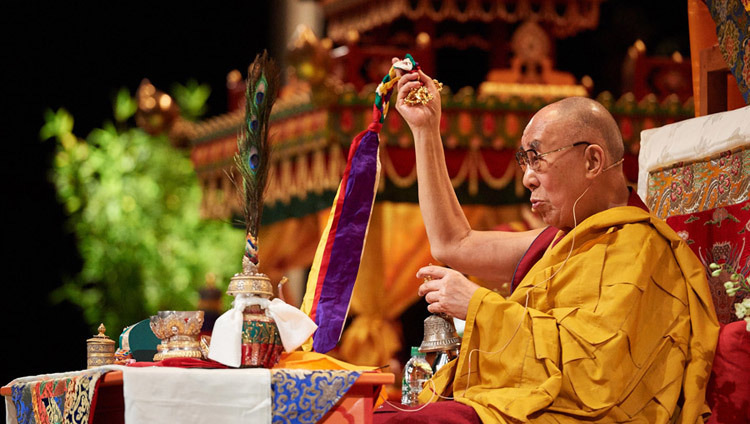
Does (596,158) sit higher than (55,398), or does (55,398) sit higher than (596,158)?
(596,158)

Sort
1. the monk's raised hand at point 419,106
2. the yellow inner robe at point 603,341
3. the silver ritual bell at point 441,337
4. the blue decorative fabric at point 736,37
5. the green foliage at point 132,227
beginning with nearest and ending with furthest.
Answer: the yellow inner robe at point 603,341 < the silver ritual bell at point 441,337 < the monk's raised hand at point 419,106 < the blue decorative fabric at point 736,37 < the green foliage at point 132,227

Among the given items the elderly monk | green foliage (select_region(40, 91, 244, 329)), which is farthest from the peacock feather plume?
green foliage (select_region(40, 91, 244, 329))

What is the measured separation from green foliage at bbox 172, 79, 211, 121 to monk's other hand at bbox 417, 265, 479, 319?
7.79 meters

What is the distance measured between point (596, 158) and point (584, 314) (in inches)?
19.0

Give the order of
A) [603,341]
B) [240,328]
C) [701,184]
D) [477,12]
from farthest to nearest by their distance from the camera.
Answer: [477,12] → [701,184] → [603,341] → [240,328]

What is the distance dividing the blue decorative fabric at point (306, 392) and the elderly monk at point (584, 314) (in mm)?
330

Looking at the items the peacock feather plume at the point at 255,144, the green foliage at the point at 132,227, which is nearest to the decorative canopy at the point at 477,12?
the green foliage at the point at 132,227

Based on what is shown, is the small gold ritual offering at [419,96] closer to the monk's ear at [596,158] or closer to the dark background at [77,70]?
the monk's ear at [596,158]

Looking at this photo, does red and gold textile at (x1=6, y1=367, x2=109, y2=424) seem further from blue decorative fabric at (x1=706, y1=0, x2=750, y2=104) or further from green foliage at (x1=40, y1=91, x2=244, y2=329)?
green foliage at (x1=40, y1=91, x2=244, y2=329)

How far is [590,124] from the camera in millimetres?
2955

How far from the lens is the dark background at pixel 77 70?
802cm

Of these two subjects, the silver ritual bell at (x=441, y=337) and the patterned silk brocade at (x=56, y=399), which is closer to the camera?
the patterned silk brocade at (x=56, y=399)

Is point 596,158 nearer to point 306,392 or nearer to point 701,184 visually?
point 701,184

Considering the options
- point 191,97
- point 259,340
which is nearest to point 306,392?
point 259,340
